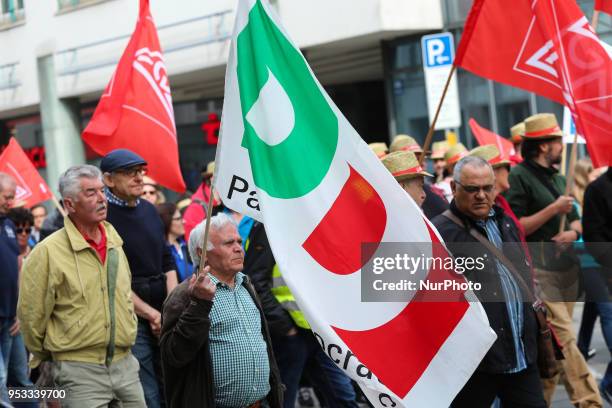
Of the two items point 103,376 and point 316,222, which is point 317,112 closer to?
point 316,222

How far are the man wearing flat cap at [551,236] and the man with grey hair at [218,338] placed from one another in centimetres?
302

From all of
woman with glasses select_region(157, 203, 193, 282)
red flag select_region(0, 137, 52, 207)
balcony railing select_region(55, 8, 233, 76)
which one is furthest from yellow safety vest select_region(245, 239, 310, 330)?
balcony railing select_region(55, 8, 233, 76)

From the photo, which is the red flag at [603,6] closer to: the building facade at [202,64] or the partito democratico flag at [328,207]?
the partito democratico flag at [328,207]

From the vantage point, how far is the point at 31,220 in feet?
34.3

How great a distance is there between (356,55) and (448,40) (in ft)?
30.1

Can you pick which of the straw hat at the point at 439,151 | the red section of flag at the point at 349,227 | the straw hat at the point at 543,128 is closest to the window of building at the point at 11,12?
the straw hat at the point at 439,151

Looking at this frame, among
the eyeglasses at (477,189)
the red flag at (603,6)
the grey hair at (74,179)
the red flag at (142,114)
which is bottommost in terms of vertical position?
the eyeglasses at (477,189)

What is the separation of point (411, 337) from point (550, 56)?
3.09 m

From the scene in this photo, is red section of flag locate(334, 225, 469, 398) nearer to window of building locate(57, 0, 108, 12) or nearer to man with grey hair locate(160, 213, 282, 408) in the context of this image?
man with grey hair locate(160, 213, 282, 408)

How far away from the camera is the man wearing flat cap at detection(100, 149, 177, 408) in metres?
7.41

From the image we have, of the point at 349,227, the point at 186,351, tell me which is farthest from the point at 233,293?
the point at 349,227

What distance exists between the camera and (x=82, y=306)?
6320 mm

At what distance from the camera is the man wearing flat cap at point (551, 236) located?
27.5 feet

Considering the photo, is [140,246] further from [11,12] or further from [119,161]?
[11,12]
